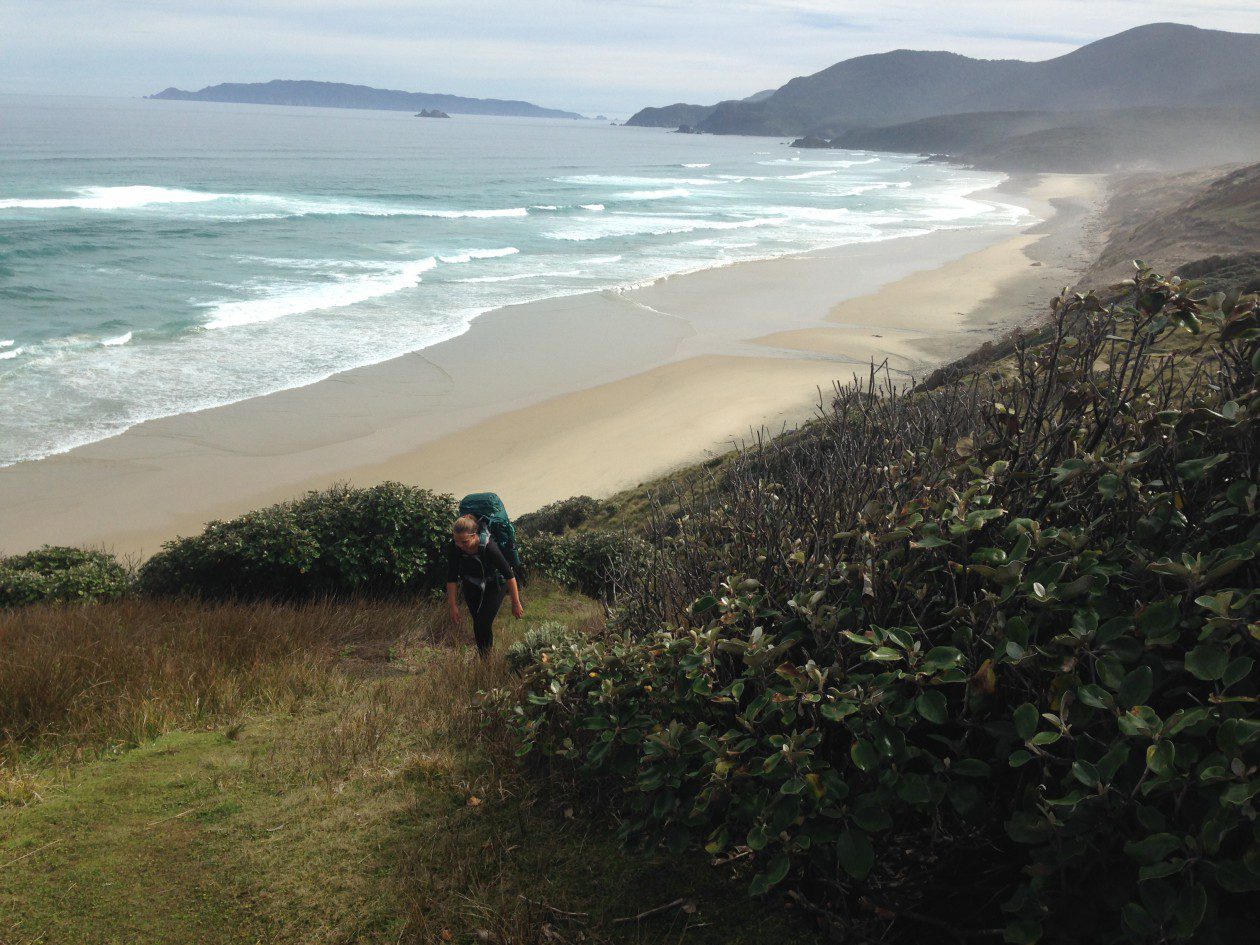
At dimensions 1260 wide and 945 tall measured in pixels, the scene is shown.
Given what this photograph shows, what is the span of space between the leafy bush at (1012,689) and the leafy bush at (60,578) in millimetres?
7498

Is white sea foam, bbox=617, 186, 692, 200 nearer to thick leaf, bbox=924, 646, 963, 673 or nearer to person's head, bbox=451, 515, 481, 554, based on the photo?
person's head, bbox=451, 515, 481, 554

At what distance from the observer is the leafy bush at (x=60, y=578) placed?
8938 millimetres

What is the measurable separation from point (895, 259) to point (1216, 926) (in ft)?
130

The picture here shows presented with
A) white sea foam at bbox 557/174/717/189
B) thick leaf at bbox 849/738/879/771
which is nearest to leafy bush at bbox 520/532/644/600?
thick leaf at bbox 849/738/879/771

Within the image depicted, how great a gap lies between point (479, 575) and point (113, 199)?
5189 centimetres

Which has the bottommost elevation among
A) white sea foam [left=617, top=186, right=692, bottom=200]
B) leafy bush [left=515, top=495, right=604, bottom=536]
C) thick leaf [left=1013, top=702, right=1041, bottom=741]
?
leafy bush [left=515, top=495, right=604, bottom=536]

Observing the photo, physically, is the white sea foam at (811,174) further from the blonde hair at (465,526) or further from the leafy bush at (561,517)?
the blonde hair at (465,526)

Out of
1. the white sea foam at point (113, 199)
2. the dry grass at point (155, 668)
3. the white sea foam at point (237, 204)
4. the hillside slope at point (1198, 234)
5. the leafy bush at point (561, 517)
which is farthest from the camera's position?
the white sea foam at point (237, 204)

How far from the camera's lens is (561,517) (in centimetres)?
1291

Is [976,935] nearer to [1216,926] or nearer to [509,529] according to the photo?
[1216,926]

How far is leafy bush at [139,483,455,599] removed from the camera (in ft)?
29.5

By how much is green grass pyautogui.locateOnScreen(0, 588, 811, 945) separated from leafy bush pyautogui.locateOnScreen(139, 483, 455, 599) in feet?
14.0

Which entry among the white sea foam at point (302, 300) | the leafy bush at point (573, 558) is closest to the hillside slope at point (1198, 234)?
the leafy bush at point (573, 558)

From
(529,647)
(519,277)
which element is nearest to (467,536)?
(529,647)
